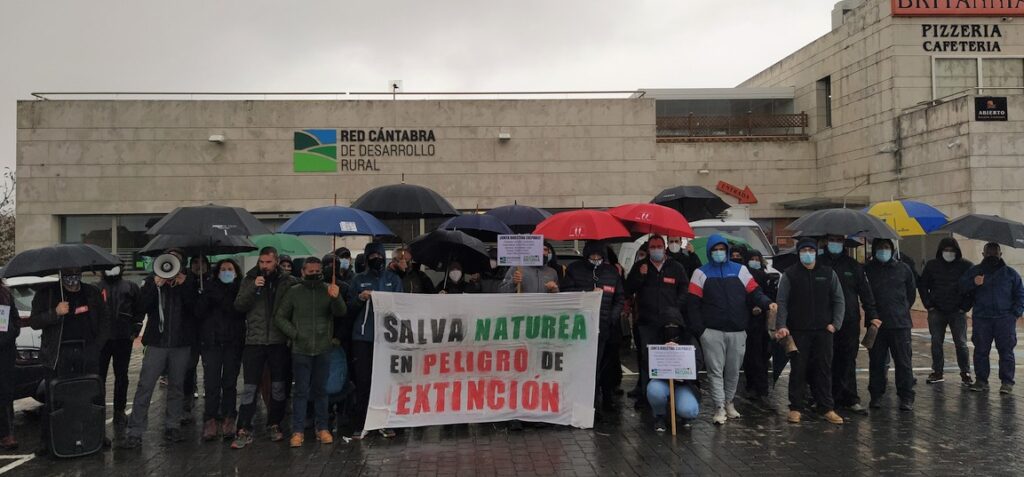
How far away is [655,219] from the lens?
26.2ft

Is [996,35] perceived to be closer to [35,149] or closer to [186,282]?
[186,282]

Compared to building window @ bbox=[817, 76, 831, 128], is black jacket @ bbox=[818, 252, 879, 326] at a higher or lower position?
lower

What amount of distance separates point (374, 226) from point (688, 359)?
11.8ft

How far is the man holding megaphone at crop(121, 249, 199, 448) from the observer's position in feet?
23.3

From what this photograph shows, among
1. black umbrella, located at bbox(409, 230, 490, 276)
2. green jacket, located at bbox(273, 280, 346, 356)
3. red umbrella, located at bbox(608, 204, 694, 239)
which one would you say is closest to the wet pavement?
green jacket, located at bbox(273, 280, 346, 356)

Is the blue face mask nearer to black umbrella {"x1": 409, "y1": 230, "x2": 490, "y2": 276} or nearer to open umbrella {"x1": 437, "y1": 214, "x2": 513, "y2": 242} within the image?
black umbrella {"x1": 409, "y1": 230, "x2": 490, "y2": 276}

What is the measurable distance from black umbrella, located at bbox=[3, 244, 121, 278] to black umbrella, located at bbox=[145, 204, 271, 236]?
588 mm

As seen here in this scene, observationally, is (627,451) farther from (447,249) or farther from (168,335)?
(168,335)

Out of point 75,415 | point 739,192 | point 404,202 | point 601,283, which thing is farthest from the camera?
point 739,192

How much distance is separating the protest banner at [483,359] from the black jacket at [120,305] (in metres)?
2.74

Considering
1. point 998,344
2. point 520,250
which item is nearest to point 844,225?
point 998,344

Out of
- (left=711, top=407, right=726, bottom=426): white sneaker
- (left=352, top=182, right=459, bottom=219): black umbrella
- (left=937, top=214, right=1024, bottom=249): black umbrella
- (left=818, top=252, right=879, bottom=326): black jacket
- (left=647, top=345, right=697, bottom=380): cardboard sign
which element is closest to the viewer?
(left=647, top=345, right=697, bottom=380): cardboard sign

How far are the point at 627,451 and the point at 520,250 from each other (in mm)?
2287

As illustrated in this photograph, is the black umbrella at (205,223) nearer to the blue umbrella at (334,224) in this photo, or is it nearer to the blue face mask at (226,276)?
the blue umbrella at (334,224)
